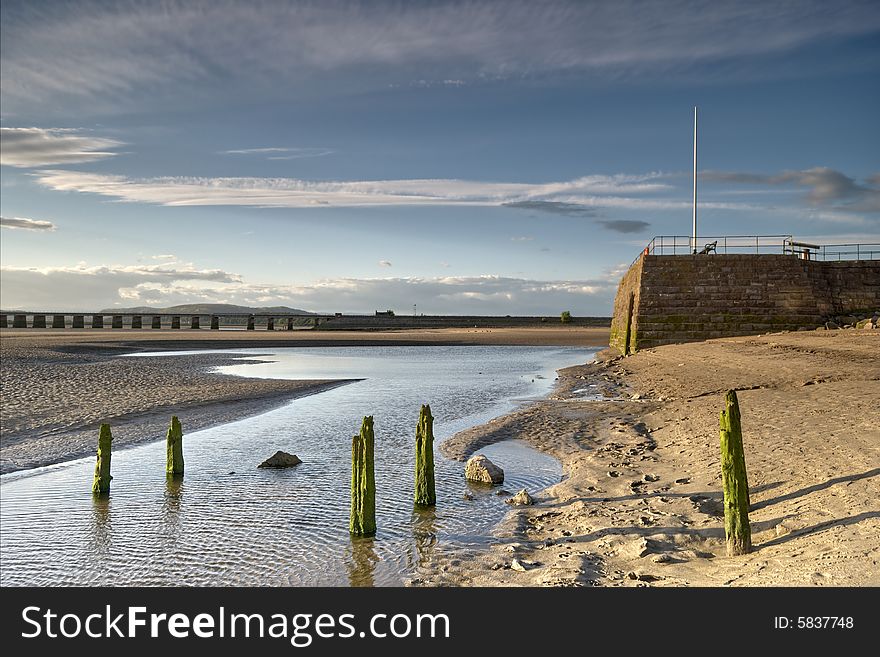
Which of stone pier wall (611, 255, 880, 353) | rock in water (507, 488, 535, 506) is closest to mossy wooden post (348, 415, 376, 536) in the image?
rock in water (507, 488, 535, 506)

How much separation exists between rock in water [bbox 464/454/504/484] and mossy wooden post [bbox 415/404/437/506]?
1549mm

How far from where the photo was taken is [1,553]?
845cm

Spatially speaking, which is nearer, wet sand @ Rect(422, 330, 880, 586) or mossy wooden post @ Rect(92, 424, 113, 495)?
wet sand @ Rect(422, 330, 880, 586)

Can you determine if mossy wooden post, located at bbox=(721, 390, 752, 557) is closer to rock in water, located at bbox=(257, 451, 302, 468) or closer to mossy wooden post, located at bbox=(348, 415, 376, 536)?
mossy wooden post, located at bbox=(348, 415, 376, 536)

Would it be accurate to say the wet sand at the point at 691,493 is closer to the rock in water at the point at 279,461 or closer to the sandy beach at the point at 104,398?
the rock in water at the point at 279,461

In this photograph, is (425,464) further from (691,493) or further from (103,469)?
(103,469)

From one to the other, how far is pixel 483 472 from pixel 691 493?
3699 millimetres

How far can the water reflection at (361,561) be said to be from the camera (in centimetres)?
778

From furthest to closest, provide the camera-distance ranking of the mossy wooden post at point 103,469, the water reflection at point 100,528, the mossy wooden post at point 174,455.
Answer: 1. the mossy wooden post at point 174,455
2. the mossy wooden post at point 103,469
3. the water reflection at point 100,528

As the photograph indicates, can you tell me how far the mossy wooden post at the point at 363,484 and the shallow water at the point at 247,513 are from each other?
0.22 metres

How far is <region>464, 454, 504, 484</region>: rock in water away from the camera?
1216 centimetres

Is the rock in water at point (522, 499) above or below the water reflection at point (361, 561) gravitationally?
above

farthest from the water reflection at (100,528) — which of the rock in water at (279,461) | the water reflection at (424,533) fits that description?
the water reflection at (424,533)
